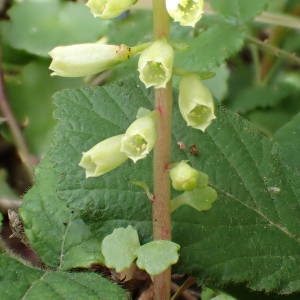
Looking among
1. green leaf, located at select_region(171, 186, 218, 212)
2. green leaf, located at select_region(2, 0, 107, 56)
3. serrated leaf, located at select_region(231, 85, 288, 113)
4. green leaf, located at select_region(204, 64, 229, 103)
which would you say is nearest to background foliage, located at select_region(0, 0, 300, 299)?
green leaf, located at select_region(171, 186, 218, 212)

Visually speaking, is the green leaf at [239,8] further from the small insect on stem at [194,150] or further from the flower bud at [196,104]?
the flower bud at [196,104]

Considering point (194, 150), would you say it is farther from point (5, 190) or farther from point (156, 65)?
point (5, 190)

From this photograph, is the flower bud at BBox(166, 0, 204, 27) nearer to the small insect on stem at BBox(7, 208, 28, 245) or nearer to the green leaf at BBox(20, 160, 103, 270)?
the green leaf at BBox(20, 160, 103, 270)

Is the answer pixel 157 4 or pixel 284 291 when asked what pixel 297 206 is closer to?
pixel 284 291

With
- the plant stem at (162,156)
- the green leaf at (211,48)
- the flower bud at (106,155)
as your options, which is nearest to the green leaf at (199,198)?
the plant stem at (162,156)

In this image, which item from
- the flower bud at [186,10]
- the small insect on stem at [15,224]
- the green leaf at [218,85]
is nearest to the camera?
the flower bud at [186,10]

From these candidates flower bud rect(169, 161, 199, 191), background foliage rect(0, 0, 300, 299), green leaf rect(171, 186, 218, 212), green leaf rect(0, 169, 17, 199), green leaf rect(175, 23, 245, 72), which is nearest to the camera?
flower bud rect(169, 161, 199, 191)
